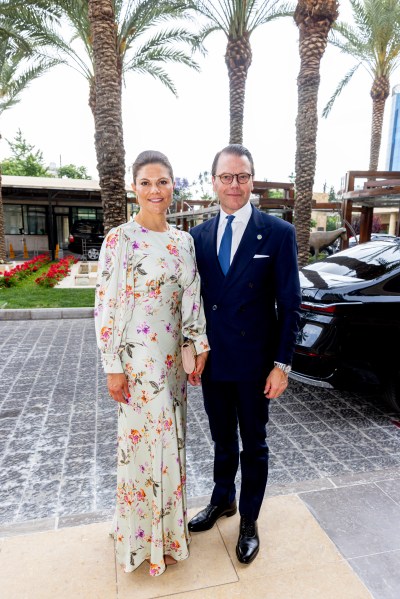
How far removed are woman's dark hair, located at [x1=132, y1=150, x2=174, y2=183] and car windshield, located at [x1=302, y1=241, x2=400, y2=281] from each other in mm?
2594

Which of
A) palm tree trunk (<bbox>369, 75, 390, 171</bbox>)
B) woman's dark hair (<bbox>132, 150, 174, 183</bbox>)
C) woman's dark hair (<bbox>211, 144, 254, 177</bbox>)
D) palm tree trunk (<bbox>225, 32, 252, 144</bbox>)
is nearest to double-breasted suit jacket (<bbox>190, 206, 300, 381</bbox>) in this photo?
woman's dark hair (<bbox>211, 144, 254, 177</bbox>)

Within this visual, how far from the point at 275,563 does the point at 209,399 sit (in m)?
0.92

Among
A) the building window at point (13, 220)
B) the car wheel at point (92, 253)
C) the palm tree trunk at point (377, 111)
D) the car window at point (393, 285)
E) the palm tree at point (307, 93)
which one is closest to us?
the car window at point (393, 285)

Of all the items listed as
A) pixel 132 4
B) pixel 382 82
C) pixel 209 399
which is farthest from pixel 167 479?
pixel 382 82

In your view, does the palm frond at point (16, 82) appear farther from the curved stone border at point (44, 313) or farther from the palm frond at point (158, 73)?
the curved stone border at point (44, 313)

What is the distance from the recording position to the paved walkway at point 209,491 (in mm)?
2117

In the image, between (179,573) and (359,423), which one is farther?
(359,423)

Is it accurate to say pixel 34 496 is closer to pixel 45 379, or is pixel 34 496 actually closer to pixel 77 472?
pixel 77 472

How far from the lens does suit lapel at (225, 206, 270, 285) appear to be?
2.12 m

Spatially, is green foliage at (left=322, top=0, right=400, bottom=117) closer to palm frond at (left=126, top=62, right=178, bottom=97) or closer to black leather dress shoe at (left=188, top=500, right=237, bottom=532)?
palm frond at (left=126, top=62, right=178, bottom=97)

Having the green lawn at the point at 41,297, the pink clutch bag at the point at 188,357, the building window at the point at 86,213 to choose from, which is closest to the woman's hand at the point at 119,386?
the pink clutch bag at the point at 188,357

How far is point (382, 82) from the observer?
17328 mm

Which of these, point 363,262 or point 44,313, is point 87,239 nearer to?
point 44,313

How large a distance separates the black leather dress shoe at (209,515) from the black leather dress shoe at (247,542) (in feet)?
0.68
